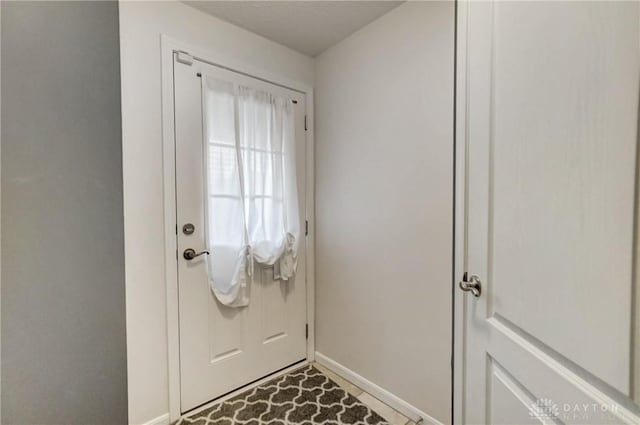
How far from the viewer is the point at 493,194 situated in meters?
0.85

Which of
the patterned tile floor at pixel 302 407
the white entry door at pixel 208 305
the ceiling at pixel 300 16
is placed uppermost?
the ceiling at pixel 300 16

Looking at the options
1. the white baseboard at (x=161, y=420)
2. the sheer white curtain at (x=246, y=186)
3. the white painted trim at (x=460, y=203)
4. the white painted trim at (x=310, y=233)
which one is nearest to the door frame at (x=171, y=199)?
the white baseboard at (x=161, y=420)

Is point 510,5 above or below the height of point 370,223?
above

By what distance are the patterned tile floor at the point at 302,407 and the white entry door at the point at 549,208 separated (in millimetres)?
878

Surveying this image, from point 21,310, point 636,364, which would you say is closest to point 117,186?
point 21,310

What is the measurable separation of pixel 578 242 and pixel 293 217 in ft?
5.41

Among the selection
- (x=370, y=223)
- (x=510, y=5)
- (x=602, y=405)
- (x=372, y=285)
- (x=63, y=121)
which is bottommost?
(x=372, y=285)

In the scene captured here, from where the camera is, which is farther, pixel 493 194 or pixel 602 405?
pixel 493 194

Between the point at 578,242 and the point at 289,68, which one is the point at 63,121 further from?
the point at 289,68

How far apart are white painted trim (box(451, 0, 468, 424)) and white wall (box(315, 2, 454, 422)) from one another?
47 cm

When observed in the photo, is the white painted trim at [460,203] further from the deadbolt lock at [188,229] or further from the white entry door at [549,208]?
the deadbolt lock at [188,229]

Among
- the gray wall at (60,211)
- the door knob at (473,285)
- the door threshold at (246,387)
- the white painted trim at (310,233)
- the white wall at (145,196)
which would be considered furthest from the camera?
the white painted trim at (310,233)

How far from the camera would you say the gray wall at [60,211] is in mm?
650

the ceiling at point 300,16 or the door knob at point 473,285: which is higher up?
the ceiling at point 300,16
